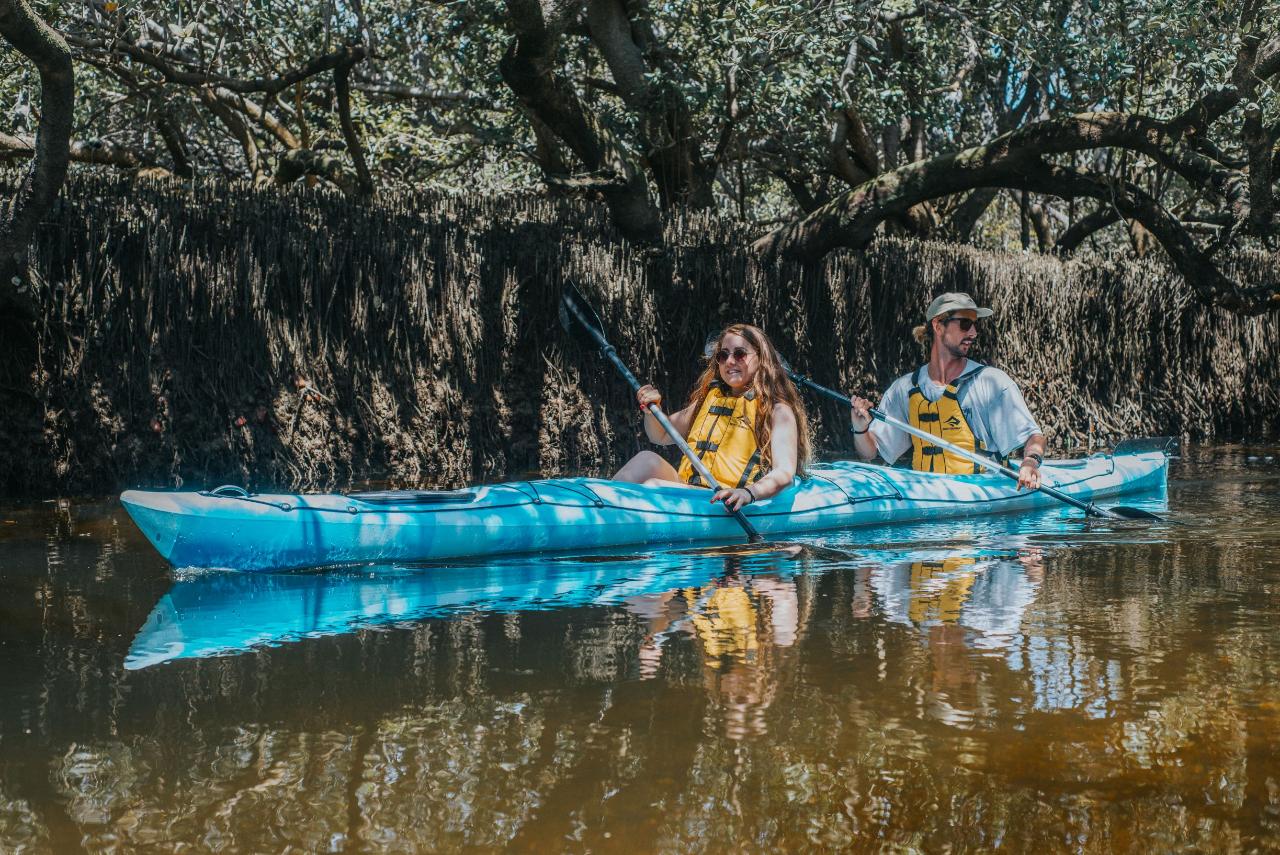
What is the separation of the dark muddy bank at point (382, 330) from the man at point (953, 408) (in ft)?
11.0

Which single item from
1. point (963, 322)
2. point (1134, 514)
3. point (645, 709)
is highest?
point (963, 322)

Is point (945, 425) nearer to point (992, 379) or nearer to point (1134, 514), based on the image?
point (992, 379)

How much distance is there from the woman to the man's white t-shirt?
1033 millimetres

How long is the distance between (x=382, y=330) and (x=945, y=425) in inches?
164

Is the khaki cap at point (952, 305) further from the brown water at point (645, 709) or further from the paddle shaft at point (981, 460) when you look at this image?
the brown water at point (645, 709)

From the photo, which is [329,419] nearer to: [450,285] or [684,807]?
[450,285]

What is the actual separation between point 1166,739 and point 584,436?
7.67 meters

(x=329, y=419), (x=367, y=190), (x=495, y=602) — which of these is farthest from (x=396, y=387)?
(x=495, y=602)

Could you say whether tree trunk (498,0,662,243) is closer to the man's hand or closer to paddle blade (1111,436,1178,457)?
paddle blade (1111,436,1178,457)

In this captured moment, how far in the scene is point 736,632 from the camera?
4297mm

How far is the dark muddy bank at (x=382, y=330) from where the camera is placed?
8.20 meters

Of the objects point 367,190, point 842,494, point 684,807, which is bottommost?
point 684,807

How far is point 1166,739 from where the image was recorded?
300cm

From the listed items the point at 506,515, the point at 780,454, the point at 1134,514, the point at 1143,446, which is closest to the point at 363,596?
the point at 506,515
